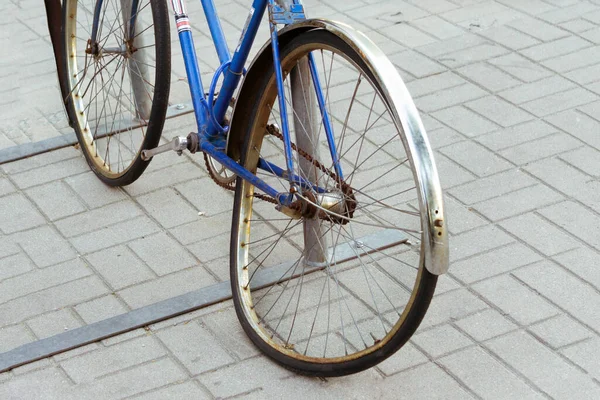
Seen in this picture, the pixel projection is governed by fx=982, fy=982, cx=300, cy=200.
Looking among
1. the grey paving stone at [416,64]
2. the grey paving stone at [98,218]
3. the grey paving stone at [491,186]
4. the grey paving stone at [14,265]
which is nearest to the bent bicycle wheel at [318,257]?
the grey paving stone at [491,186]

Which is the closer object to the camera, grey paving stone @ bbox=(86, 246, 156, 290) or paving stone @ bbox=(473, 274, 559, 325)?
paving stone @ bbox=(473, 274, 559, 325)

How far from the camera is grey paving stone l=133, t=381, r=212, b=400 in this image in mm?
3141

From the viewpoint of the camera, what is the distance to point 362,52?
8.82ft

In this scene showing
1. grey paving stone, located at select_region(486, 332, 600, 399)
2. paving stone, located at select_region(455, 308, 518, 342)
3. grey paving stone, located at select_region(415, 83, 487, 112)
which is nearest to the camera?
grey paving stone, located at select_region(486, 332, 600, 399)

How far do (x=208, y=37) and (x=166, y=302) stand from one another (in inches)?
98.5

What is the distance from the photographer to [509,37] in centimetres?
543

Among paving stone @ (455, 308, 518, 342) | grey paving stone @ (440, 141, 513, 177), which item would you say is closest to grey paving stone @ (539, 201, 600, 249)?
grey paving stone @ (440, 141, 513, 177)

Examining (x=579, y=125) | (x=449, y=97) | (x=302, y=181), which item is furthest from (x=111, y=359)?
(x=579, y=125)

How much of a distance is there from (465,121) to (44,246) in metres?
2.02

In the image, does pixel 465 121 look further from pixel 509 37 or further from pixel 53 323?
pixel 53 323

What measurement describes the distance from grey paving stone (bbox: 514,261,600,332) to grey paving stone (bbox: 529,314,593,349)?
4cm

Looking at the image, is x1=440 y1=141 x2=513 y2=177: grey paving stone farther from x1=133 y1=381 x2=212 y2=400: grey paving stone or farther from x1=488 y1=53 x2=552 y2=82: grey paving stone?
x1=133 y1=381 x2=212 y2=400: grey paving stone

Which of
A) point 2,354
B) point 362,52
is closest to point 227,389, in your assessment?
point 2,354

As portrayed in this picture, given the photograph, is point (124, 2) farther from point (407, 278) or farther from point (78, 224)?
point (407, 278)
